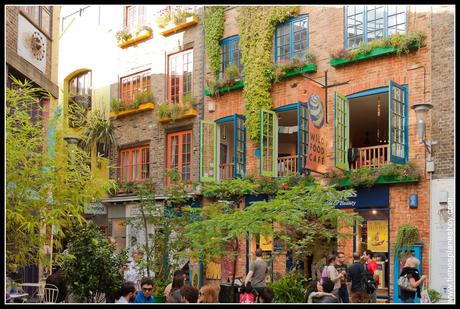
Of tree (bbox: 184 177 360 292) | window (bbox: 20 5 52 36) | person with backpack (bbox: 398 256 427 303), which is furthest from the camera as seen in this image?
window (bbox: 20 5 52 36)

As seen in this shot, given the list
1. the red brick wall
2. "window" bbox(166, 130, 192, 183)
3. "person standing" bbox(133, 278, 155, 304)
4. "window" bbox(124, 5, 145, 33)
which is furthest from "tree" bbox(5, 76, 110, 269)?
"window" bbox(124, 5, 145, 33)

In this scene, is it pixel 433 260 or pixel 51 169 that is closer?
pixel 51 169

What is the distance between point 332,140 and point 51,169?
10225mm

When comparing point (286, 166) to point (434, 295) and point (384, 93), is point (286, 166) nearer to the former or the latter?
point (384, 93)

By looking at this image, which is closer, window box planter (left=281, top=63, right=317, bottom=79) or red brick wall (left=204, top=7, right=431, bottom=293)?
red brick wall (left=204, top=7, right=431, bottom=293)

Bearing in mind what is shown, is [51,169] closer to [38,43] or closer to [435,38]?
[38,43]

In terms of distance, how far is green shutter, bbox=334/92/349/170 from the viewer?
1733 cm

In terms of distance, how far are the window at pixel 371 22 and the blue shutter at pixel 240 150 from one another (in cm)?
412

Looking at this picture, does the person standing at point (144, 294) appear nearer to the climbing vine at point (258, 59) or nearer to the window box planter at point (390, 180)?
the window box planter at point (390, 180)

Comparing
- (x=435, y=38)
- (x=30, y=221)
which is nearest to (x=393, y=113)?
(x=435, y=38)

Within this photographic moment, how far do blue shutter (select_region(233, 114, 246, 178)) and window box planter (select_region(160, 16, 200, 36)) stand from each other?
162 inches

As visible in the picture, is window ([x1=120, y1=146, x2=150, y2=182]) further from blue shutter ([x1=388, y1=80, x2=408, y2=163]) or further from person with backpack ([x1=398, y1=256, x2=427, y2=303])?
person with backpack ([x1=398, y1=256, x2=427, y2=303])

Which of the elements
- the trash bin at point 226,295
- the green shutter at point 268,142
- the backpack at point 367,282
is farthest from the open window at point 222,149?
the backpack at point 367,282

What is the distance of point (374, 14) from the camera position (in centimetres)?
1811
